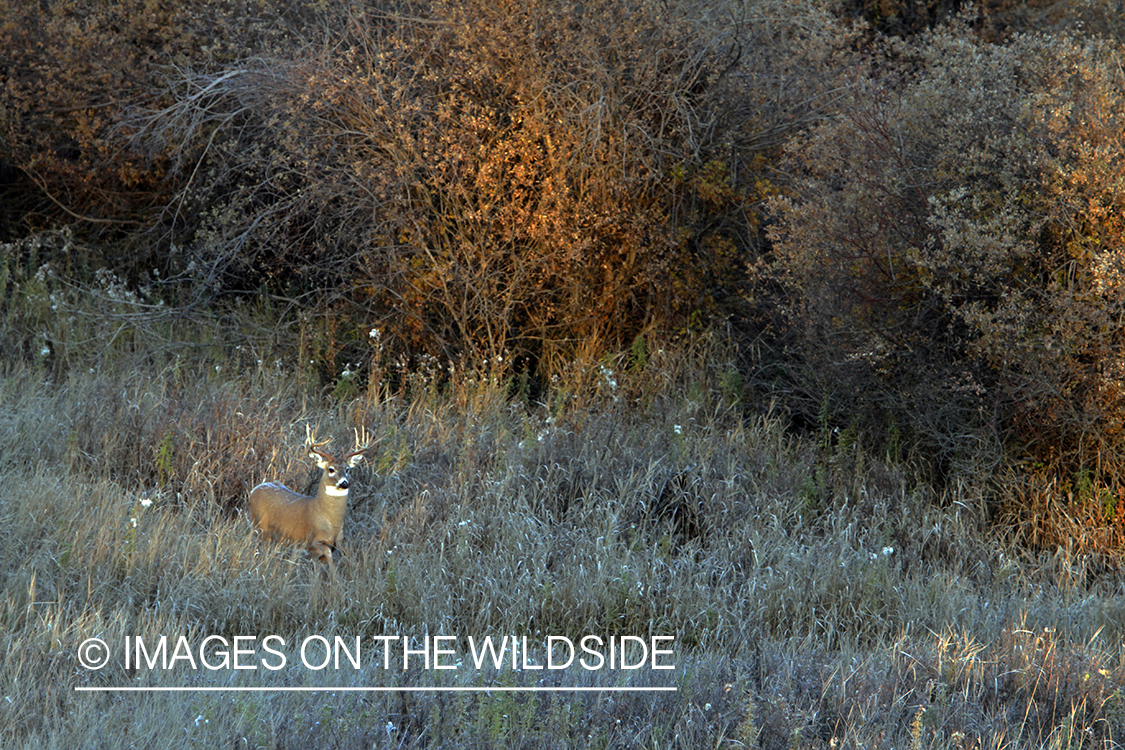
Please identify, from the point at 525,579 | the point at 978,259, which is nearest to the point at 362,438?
the point at 525,579

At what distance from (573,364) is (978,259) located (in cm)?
281

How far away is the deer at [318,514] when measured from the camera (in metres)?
5.07

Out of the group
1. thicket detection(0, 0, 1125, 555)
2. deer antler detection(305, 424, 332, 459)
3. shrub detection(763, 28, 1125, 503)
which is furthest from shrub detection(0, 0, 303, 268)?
shrub detection(763, 28, 1125, 503)

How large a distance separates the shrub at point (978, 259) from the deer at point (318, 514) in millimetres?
2713

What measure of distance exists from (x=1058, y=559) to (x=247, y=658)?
147 inches

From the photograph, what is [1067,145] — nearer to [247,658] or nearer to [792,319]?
[792,319]

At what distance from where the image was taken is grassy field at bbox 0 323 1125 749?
3.68 m

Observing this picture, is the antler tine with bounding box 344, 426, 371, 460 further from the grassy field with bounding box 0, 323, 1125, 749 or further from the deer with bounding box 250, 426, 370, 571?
the deer with bounding box 250, 426, 370, 571

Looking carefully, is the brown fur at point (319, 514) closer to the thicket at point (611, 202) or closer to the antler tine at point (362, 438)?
the antler tine at point (362, 438)

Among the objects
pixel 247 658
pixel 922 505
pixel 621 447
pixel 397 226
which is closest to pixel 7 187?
pixel 397 226

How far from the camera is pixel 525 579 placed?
482 cm

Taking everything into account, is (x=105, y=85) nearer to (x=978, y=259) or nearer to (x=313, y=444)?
(x=313, y=444)

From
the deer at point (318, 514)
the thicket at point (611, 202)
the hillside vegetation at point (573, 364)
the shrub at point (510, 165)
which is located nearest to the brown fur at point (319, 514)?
the deer at point (318, 514)

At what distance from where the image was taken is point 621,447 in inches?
250
